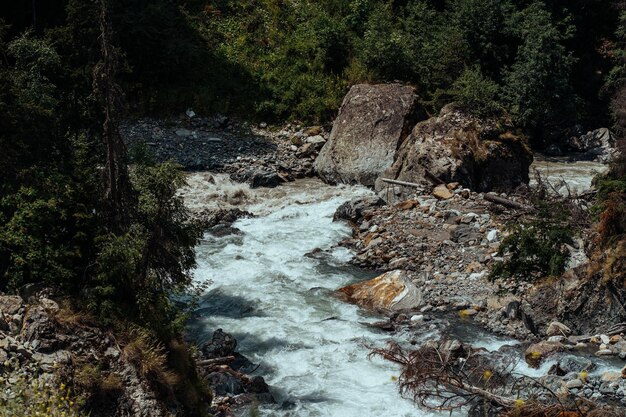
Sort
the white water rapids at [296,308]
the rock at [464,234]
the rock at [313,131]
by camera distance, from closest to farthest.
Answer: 1. the white water rapids at [296,308]
2. the rock at [464,234]
3. the rock at [313,131]

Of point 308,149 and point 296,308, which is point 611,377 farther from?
point 308,149

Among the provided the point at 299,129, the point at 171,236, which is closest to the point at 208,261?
the point at 171,236

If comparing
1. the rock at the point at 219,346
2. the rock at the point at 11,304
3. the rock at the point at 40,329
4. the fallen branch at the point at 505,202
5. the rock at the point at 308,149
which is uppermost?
the rock at the point at 11,304

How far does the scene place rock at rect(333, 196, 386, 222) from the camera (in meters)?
22.1

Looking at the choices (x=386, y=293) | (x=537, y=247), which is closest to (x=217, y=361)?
(x=386, y=293)

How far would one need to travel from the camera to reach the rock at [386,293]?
16.7 metres

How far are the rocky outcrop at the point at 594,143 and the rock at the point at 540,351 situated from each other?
1641cm

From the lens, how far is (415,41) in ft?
103

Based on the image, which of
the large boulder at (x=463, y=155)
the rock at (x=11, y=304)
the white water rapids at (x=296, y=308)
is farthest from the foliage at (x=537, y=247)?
the rock at (x=11, y=304)

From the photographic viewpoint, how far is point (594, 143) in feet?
98.7

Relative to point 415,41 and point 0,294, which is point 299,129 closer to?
point 415,41

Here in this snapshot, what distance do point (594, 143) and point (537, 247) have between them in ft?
50.3

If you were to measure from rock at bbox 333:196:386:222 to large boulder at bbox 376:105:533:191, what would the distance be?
1452mm

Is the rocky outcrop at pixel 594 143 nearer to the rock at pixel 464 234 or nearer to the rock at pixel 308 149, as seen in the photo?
the rock at pixel 308 149
